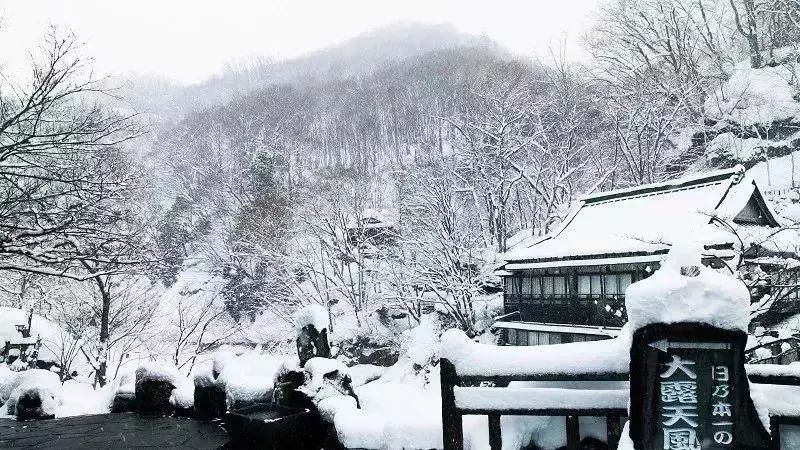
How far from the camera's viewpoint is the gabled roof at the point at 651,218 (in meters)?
15.9

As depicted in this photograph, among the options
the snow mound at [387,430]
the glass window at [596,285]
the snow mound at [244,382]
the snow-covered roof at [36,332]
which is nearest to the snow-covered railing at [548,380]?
the snow mound at [387,430]

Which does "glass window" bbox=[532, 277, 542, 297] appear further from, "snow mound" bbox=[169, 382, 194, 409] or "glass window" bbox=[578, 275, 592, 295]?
"snow mound" bbox=[169, 382, 194, 409]

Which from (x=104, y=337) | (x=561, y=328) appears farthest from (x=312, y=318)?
(x=561, y=328)

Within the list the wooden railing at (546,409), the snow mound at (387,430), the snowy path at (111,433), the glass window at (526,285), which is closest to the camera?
the wooden railing at (546,409)

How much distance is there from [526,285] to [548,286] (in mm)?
1505

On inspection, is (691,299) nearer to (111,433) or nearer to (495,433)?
(495,433)

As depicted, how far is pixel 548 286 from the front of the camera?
69.6 ft

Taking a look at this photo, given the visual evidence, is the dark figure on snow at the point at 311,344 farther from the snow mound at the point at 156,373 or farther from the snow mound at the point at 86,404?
the snow mound at the point at 86,404

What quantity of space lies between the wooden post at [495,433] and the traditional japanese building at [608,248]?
Answer: 1190 cm

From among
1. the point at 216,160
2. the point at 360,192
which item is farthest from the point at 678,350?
the point at 216,160

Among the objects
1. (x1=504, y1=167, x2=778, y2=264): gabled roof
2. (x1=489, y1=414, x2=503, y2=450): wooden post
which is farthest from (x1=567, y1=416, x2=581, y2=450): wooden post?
(x1=504, y1=167, x2=778, y2=264): gabled roof

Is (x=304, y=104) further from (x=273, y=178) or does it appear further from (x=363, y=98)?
(x=273, y=178)

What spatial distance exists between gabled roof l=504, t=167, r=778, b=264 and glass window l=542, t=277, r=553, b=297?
168 centimetres

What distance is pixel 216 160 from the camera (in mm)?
53031
